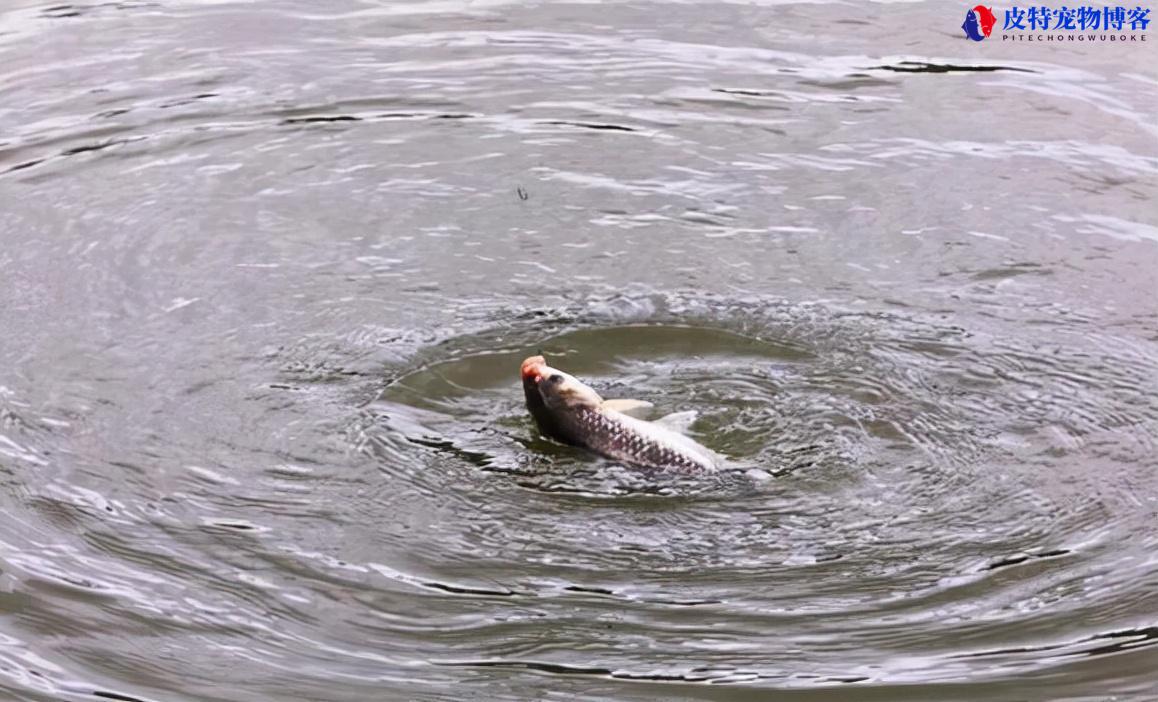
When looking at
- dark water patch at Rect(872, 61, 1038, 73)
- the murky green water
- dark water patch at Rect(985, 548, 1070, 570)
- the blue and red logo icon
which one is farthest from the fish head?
the blue and red logo icon

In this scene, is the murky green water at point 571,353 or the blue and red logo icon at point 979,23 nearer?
the murky green water at point 571,353

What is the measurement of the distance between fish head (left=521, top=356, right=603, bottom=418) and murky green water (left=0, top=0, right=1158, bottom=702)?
0.27 meters

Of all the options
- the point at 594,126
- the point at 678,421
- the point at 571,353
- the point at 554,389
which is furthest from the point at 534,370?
the point at 594,126

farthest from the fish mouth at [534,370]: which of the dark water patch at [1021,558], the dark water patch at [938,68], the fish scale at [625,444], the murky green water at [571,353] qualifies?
the dark water patch at [938,68]

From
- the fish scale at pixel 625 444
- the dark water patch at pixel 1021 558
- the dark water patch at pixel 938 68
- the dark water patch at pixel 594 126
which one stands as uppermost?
the dark water patch at pixel 938 68

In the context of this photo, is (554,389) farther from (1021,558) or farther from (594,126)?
(594,126)

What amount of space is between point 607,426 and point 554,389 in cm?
27

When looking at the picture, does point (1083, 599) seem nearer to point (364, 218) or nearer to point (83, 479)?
point (83, 479)

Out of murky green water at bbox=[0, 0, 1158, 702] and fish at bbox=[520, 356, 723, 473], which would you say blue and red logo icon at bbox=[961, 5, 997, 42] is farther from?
fish at bbox=[520, 356, 723, 473]

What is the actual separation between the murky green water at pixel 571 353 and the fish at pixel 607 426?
0.09 metres

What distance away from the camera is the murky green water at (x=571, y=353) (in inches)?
231

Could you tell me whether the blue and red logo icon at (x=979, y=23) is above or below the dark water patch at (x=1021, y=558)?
above

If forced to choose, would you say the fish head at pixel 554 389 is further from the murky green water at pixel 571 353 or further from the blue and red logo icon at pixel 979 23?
the blue and red logo icon at pixel 979 23

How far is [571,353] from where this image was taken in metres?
7.84
